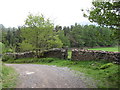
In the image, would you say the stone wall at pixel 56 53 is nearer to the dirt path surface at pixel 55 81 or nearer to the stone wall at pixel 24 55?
the stone wall at pixel 24 55

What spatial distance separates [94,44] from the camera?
48.2 m

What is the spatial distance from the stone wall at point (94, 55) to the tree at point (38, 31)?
18.7ft

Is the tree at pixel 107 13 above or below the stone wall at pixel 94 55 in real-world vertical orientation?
above

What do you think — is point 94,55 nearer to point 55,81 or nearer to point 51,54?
point 55,81

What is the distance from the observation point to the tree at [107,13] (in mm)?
6978

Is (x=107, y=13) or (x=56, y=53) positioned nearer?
(x=107, y=13)

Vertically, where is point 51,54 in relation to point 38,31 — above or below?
below

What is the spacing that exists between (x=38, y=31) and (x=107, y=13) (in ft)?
42.0

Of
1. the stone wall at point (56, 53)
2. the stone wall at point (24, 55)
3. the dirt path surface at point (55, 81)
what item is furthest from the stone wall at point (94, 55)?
the stone wall at point (24, 55)

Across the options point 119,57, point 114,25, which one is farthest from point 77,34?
point 114,25

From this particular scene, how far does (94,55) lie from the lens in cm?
1251

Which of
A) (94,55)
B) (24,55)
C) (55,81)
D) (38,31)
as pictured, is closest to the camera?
(55,81)

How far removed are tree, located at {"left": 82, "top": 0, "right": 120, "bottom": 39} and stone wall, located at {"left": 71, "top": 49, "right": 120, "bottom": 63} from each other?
4000 mm

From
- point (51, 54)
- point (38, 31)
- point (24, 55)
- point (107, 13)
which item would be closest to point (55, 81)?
point (107, 13)
